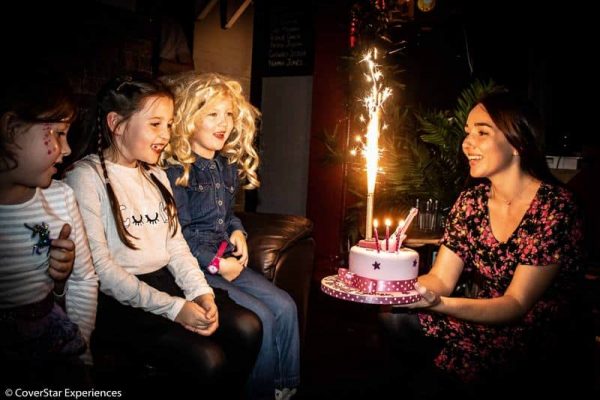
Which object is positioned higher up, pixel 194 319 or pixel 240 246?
pixel 240 246

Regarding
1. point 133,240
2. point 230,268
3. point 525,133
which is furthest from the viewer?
point 230,268

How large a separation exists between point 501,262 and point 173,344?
1.50 meters

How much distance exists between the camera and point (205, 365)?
2367 mm

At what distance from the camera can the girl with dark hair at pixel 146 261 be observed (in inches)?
95.3

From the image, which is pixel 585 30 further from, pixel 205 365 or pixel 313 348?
pixel 205 365

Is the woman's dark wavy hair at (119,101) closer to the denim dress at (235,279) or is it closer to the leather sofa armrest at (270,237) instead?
the denim dress at (235,279)

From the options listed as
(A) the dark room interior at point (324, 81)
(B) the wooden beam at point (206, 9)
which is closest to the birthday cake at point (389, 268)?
(A) the dark room interior at point (324, 81)

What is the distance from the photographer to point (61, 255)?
203cm

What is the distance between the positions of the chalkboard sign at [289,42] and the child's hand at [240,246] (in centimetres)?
344

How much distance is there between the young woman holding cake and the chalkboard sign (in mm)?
3691

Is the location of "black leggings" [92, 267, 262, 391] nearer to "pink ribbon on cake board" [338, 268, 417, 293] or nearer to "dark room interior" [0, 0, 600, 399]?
"dark room interior" [0, 0, 600, 399]

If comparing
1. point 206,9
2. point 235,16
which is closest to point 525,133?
point 206,9

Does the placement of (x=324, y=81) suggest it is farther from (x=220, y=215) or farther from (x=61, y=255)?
(x=61, y=255)

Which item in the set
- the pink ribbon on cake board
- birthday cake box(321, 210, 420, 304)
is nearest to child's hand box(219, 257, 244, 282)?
birthday cake box(321, 210, 420, 304)
